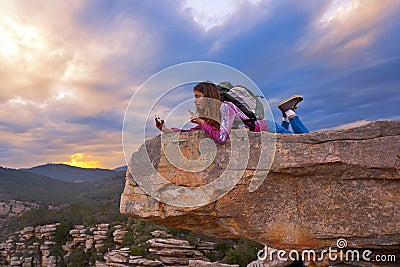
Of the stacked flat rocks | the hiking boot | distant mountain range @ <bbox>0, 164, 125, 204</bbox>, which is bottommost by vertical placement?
the stacked flat rocks


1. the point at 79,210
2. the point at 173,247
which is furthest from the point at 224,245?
the point at 79,210

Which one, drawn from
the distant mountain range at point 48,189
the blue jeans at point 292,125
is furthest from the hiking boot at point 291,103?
the distant mountain range at point 48,189

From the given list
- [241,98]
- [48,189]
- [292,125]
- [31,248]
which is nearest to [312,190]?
[292,125]

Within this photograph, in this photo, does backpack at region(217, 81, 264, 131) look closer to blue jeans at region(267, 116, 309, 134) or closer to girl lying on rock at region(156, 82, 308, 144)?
girl lying on rock at region(156, 82, 308, 144)

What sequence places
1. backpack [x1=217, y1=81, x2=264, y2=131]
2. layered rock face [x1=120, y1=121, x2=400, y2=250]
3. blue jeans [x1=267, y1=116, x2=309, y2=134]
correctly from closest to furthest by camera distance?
layered rock face [x1=120, y1=121, x2=400, y2=250] < backpack [x1=217, y1=81, x2=264, y2=131] < blue jeans [x1=267, y1=116, x2=309, y2=134]

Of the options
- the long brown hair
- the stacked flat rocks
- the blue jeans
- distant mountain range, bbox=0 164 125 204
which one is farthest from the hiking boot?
distant mountain range, bbox=0 164 125 204

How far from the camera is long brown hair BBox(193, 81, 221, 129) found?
4938 mm

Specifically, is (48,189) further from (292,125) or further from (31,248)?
(292,125)

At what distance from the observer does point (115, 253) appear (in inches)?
862

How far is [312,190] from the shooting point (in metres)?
5.10

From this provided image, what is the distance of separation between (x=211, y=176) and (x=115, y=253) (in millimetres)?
18996

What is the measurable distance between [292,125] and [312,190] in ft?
3.44

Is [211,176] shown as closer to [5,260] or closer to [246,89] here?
[246,89]

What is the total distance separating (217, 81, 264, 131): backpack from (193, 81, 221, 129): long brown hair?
180 mm
